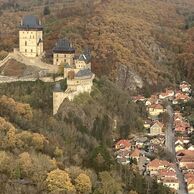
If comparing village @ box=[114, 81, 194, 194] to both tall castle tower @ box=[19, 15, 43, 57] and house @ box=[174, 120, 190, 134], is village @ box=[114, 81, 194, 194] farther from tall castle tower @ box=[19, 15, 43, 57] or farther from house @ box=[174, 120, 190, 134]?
tall castle tower @ box=[19, 15, 43, 57]

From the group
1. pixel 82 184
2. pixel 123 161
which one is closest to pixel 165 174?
pixel 123 161

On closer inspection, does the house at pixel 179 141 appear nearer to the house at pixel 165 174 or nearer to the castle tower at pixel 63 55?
the house at pixel 165 174

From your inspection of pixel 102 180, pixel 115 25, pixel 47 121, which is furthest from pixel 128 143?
pixel 115 25

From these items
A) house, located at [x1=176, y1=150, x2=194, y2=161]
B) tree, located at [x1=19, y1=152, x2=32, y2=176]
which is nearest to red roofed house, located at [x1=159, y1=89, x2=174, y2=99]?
house, located at [x1=176, y1=150, x2=194, y2=161]

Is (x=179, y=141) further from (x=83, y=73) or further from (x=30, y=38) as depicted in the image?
(x=30, y=38)

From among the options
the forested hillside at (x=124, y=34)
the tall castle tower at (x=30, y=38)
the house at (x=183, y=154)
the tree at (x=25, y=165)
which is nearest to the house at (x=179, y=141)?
the house at (x=183, y=154)

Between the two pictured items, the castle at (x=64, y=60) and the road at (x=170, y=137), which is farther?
the road at (x=170, y=137)

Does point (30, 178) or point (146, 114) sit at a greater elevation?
point (30, 178)

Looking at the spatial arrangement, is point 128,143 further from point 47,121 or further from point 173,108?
point 173,108
